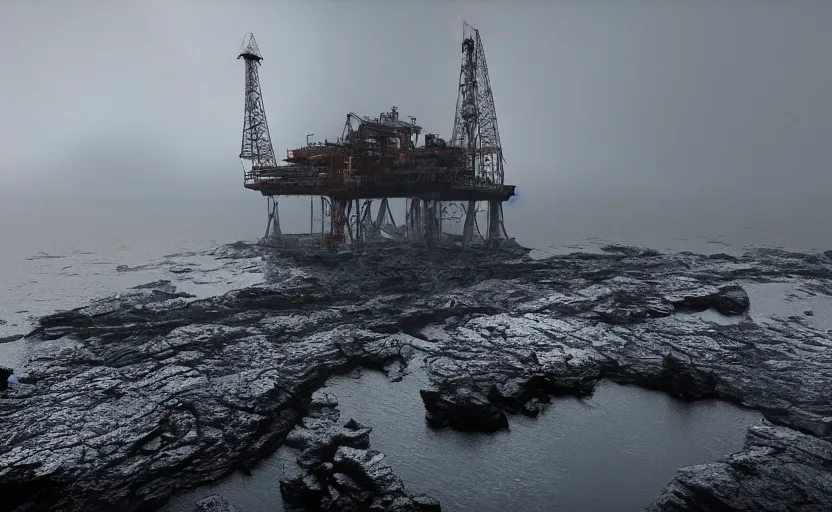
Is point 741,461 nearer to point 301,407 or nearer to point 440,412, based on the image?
point 440,412

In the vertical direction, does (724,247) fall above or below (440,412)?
above

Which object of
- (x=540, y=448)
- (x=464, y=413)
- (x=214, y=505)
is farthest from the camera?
(x=464, y=413)

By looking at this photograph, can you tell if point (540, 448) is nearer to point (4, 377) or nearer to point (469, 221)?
point (4, 377)

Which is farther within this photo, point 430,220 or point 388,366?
point 430,220

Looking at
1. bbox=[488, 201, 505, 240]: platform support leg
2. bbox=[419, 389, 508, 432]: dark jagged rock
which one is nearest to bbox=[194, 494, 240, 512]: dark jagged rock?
bbox=[419, 389, 508, 432]: dark jagged rock

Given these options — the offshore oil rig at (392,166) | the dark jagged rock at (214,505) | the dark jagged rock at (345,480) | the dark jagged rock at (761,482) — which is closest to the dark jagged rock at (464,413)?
the dark jagged rock at (345,480)

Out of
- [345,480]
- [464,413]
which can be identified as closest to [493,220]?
[464,413]

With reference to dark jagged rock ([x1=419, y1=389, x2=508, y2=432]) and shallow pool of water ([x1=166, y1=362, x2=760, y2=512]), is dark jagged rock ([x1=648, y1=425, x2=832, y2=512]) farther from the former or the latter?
dark jagged rock ([x1=419, y1=389, x2=508, y2=432])

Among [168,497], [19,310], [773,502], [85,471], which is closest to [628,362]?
[773,502]
